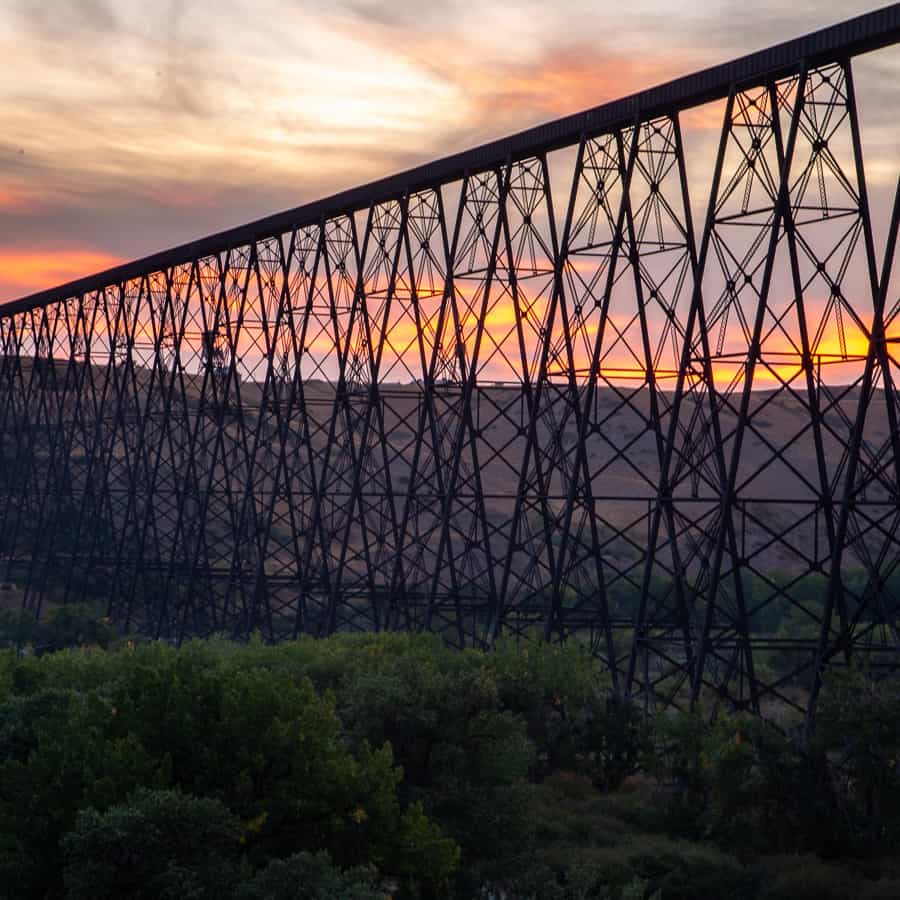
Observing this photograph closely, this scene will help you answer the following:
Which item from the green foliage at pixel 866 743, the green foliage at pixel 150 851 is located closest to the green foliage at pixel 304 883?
the green foliage at pixel 150 851

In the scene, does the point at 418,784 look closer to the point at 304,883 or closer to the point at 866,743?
the point at 866,743

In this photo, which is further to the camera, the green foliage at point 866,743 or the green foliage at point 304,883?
the green foliage at point 866,743

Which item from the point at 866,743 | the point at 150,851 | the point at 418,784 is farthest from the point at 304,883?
the point at 866,743

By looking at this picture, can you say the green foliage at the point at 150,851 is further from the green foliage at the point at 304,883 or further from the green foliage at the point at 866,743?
the green foliage at the point at 866,743

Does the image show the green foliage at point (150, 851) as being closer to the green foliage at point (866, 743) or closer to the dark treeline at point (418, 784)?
the dark treeline at point (418, 784)

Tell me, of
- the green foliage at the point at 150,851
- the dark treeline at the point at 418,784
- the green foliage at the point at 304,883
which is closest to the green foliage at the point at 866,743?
the dark treeline at the point at 418,784

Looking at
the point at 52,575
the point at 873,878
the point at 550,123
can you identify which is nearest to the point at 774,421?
the point at 52,575

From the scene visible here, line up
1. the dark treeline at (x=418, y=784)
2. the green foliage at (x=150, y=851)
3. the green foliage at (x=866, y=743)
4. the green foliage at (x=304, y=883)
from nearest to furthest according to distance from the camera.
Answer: the green foliage at (x=304, y=883) → the green foliage at (x=150, y=851) → the dark treeline at (x=418, y=784) → the green foliage at (x=866, y=743)

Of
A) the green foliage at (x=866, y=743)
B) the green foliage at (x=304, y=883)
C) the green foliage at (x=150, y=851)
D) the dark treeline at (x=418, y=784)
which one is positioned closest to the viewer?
the green foliage at (x=304, y=883)

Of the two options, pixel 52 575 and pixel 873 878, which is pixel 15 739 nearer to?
pixel 873 878
